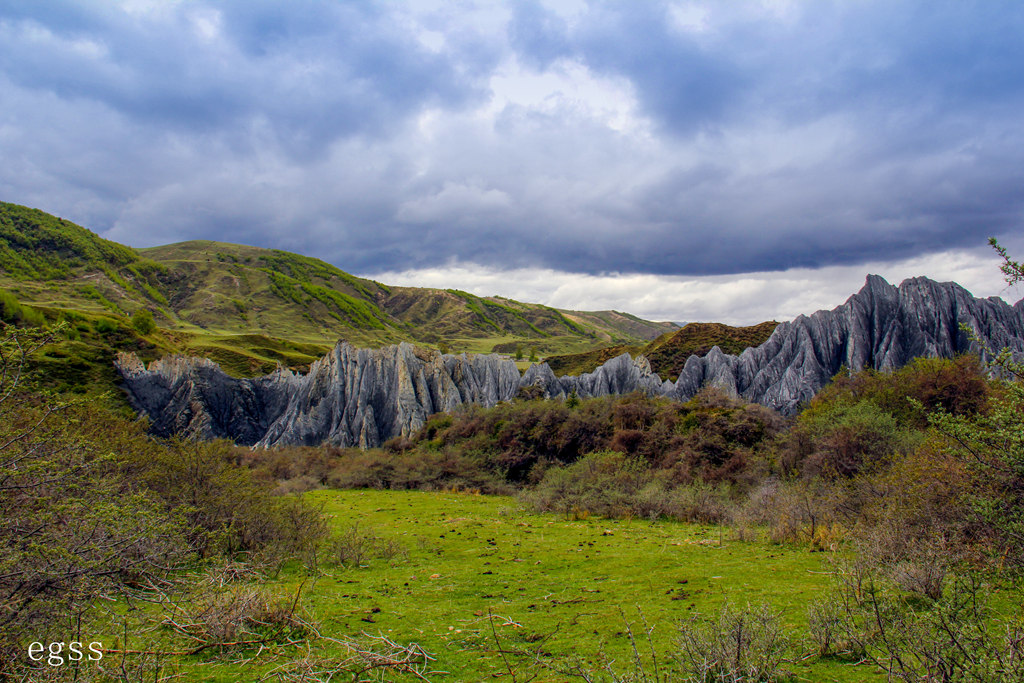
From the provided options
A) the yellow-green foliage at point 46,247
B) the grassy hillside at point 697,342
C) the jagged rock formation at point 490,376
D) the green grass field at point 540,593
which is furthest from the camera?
the yellow-green foliage at point 46,247

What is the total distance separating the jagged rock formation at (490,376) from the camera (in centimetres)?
3438

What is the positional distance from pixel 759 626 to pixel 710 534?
9431 millimetres

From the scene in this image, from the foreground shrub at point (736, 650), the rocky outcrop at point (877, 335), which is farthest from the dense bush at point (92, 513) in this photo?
the rocky outcrop at point (877, 335)

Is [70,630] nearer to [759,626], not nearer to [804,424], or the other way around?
[759,626]

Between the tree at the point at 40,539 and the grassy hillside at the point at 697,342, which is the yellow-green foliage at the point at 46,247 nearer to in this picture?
the grassy hillside at the point at 697,342

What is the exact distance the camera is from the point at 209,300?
124 m

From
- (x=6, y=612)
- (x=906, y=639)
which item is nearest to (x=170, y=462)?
(x=6, y=612)

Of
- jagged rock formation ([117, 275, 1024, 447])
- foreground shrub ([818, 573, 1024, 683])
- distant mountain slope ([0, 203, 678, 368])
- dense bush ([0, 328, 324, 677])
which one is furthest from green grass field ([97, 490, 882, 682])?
distant mountain slope ([0, 203, 678, 368])

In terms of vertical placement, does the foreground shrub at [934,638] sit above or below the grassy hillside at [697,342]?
below

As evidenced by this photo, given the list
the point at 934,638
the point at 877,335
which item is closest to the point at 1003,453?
the point at 934,638

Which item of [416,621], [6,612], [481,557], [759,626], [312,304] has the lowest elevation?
[481,557]

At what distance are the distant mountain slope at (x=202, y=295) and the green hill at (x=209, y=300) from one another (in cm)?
26

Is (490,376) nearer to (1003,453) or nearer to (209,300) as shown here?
(1003,453)

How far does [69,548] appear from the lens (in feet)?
17.7
